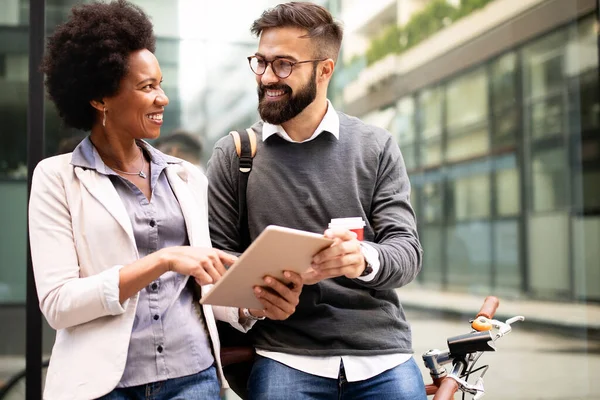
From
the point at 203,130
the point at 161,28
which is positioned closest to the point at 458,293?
the point at 203,130

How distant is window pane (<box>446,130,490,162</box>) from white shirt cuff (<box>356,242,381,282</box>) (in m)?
3.47

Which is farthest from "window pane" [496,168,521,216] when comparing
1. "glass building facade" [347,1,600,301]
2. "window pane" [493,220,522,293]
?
"window pane" [493,220,522,293]

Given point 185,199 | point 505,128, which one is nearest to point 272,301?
point 185,199

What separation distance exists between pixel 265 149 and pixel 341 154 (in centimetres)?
26

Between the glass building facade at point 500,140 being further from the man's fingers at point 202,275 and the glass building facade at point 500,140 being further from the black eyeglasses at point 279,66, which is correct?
the man's fingers at point 202,275

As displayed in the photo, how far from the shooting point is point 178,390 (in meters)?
2.10

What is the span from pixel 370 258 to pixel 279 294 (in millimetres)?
289

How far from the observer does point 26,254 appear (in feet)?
12.6

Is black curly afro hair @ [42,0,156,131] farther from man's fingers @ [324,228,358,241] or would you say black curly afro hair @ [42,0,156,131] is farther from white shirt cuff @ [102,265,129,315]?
man's fingers @ [324,228,358,241]

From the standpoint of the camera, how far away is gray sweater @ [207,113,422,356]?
239 centimetres

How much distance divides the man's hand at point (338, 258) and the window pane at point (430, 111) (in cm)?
347

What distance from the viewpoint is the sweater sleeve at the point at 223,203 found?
8.04 feet

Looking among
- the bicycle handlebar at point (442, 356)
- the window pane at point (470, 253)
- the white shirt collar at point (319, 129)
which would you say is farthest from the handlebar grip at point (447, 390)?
the window pane at point (470, 253)

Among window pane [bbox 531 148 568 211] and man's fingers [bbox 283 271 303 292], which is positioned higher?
window pane [bbox 531 148 568 211]
